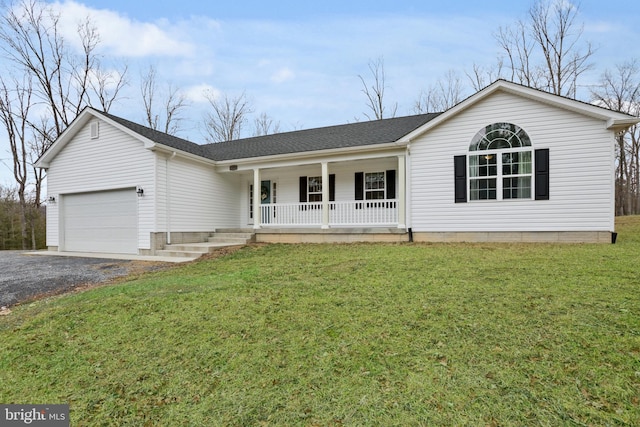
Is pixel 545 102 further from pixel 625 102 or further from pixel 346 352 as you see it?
pixel 625 102

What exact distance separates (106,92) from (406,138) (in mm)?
22168

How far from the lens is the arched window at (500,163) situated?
27.9ft

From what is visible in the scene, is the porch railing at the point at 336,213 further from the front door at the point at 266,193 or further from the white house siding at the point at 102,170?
the white house siding at the point at 102,170

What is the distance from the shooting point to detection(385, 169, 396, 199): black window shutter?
11059 millimetres

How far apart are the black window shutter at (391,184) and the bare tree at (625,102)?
17953 millimetres

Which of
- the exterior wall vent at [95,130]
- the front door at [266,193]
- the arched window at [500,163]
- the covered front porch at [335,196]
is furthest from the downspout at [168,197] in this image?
the arched window at [500,163]

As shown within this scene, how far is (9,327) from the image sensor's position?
389 centimetres

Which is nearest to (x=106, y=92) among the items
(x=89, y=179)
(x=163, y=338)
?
(x=89, y=179)

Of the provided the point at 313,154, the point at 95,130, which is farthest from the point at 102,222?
the point at 313,154

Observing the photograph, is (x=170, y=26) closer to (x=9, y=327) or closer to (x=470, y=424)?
(x=9, y=327)

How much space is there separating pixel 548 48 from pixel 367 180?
645 inches

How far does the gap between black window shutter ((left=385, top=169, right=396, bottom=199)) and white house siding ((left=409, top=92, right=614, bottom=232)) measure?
148cm

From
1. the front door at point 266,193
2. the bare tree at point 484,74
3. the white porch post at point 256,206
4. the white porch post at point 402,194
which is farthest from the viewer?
the bare tree at point 484,74

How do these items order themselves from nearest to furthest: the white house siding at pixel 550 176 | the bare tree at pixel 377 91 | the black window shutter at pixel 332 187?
the white house siding at pixel 550 176 → the black window shutter at pixel 332 187 → the bare tree at pixel 377 91
